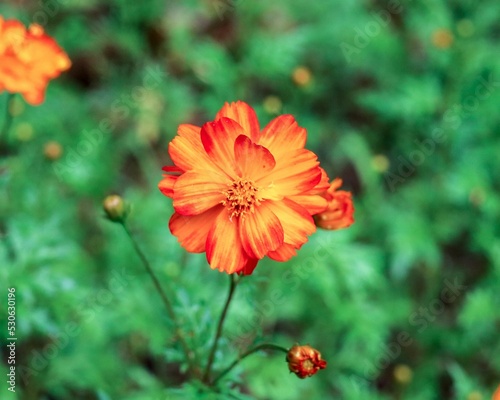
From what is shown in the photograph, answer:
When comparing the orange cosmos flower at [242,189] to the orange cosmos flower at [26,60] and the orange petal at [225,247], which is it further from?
the orange cosmos flower at [26,60]

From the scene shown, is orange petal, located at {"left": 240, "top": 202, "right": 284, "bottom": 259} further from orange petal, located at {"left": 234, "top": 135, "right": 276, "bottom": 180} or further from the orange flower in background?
the orange flower in background

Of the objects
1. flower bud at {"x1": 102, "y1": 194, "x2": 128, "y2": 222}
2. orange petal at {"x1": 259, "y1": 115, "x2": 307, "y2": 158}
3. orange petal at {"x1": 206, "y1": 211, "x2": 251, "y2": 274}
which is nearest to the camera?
orange petal at {"x1": 206, "y1": 211, "x2": 251, "y2": 274}

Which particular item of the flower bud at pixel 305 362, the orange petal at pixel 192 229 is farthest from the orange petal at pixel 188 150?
the flower bud at pixel 305 362

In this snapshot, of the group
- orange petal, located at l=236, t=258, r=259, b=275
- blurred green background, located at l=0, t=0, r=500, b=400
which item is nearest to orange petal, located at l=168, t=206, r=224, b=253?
orange petal, located at l=236, t=258, r=259, b=275

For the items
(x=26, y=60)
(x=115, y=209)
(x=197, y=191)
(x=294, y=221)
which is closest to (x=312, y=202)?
(x=294, y=221)

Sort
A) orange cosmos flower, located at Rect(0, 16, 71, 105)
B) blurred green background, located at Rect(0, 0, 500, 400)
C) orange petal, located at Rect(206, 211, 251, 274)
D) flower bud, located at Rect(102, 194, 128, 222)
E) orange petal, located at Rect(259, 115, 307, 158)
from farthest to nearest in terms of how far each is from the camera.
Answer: blurred green background, located at Rect(0, 0, 500, 400)
orange cosmos flower, located at Rect(0, 16, 71, 105)
flower bud, located at Rect(102, 194, 128, 222)
orange petal, located at Rect(259, 115, 307, 158)
orange petal, located at Rect(206, 211, 251, 274)

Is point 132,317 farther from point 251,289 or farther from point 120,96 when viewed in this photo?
point 120,96

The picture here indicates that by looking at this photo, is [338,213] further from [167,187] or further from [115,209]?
[115,209]
